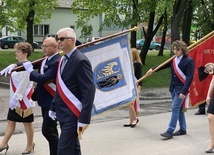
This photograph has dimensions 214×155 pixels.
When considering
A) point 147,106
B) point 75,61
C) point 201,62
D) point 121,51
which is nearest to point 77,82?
point 75,61

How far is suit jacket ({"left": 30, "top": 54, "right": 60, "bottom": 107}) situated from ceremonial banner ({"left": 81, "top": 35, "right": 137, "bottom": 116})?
2.36 ft

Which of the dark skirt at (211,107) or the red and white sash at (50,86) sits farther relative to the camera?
the dark skirt at (211,107)

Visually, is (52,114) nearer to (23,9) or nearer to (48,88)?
(48,88)

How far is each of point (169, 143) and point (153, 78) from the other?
471 inches

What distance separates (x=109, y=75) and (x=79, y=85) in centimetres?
206

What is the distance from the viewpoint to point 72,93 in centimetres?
475

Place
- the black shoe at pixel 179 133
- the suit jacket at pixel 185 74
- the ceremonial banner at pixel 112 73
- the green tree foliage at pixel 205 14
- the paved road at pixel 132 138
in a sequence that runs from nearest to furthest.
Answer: the ceremonial banner at pixel 112 73 → the paved road at pixel 132 138 → the suit jacket at pixel 185 74 → the black shoe at pixel 179 133 → the green tree foliage at pixel 205 14

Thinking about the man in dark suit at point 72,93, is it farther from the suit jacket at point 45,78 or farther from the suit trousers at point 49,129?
the suit trousers at point 49,129

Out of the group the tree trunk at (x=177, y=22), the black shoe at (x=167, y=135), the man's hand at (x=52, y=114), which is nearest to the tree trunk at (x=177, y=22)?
the tree trunk at (x=177, y=22)

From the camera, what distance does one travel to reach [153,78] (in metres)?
19.4

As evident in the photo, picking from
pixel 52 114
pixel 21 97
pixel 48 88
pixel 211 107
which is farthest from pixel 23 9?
pixel 52 114

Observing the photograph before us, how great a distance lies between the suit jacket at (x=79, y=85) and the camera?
4.60 m

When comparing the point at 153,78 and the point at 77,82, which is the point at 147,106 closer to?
the point at 153,78

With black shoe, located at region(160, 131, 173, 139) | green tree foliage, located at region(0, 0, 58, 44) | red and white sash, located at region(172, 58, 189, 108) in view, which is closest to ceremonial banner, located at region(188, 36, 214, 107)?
red and white sash, located at region(172, 58, 189, 108)
